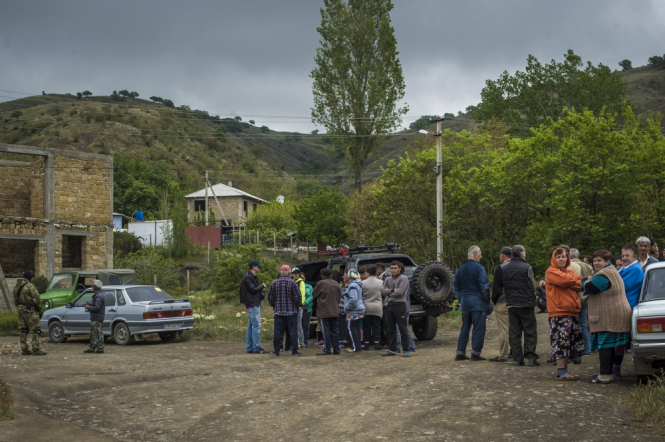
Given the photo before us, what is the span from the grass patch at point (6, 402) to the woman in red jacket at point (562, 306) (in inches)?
268

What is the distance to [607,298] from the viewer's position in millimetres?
8180

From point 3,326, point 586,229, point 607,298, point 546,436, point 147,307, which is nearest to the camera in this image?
point 546,436

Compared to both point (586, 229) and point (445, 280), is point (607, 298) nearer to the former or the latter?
point (445, 280)

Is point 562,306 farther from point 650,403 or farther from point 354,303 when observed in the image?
point 354,303

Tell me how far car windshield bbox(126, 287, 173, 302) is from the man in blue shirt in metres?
8.66

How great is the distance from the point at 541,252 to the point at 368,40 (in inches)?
858

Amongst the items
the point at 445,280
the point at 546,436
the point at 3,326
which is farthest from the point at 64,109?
the point at 546,436

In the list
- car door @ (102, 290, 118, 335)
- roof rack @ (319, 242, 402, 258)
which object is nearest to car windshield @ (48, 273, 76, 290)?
car door @ (102, 290, 118, 335)

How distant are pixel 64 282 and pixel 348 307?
42.0ft

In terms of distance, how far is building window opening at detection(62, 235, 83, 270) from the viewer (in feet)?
113

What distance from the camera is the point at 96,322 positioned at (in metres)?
14.5

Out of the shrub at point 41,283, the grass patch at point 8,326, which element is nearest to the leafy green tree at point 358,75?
the shrub at point 41,283

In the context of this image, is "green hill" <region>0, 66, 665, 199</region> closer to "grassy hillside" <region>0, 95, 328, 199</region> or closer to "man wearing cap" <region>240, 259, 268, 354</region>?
"grassy hillside" <region>0, 95, 328, 199</region>

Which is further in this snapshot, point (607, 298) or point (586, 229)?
point (586, 229)
